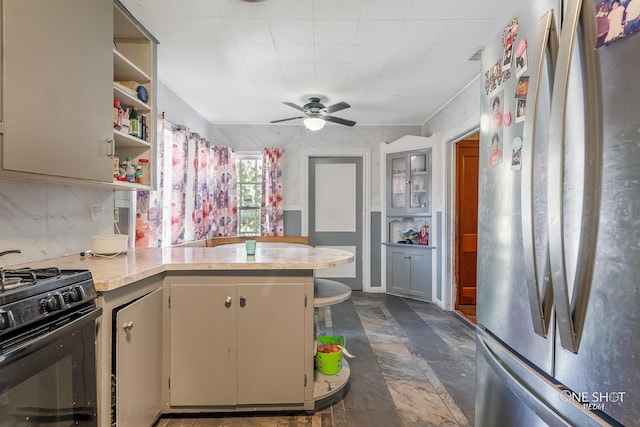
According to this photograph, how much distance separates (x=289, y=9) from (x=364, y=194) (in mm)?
2997

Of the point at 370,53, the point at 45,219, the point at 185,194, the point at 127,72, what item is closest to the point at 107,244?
the point at 45,219

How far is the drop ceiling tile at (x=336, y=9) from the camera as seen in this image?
189cm

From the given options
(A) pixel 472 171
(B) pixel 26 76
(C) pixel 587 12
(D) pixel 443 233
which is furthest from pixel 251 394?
(A) pixel 472 171

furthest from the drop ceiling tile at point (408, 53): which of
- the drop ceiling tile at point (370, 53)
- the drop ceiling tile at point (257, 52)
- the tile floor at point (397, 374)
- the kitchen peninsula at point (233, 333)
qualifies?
the tile floor at point (397, 374)

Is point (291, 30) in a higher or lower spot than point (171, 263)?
higher

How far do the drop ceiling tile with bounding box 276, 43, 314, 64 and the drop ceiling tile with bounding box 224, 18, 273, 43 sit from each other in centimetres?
14

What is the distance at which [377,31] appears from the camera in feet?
7.18

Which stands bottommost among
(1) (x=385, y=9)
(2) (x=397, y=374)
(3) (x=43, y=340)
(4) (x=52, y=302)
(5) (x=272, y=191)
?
(2) (x=397, y=374)

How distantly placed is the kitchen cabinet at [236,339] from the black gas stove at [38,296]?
1.90ft

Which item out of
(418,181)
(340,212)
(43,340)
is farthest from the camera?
(340,212)

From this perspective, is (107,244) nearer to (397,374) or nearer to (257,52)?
(257,52)

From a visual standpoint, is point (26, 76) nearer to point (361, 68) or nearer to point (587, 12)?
point (587, 12)

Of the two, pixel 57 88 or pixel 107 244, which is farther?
pixel 107 244

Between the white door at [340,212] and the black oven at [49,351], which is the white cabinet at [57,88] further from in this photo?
the white door at [340,212]
